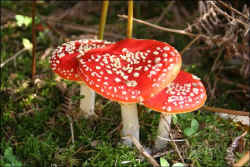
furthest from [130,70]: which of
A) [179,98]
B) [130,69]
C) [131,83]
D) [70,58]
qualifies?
[70,58]

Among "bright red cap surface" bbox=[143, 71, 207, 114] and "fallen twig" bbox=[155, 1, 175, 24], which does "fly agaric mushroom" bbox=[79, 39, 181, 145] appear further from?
"fallen twig" bbox=[155, 1, 175, 24]

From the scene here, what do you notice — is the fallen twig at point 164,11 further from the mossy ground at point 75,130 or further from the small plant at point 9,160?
the small plant at point 9,160

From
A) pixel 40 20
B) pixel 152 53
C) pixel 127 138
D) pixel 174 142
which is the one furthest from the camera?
pixel 40 20

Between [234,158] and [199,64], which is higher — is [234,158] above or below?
below

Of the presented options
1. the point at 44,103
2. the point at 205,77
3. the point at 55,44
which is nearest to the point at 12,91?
the point at 44,103

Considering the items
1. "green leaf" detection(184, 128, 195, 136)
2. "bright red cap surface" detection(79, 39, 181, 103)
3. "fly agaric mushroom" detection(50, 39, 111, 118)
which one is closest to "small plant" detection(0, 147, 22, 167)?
Result: "fly agaric mushroom" detection(50, 39, 111, 118)

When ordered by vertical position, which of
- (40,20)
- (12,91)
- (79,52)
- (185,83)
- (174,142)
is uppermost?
(40,20)

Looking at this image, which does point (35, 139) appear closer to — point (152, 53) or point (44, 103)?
point (44, 103)
